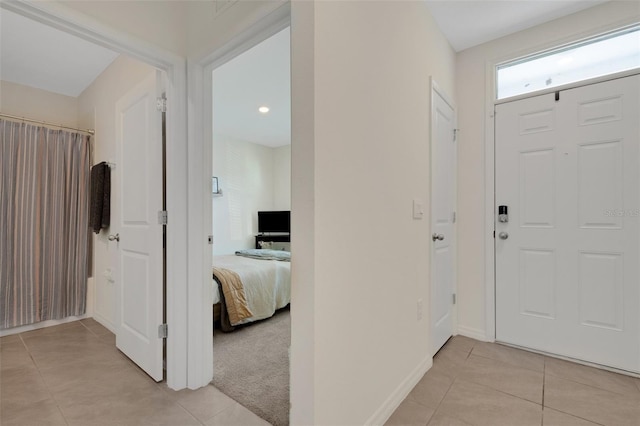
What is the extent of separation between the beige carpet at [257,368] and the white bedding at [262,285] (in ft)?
0.57

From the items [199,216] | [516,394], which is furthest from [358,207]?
[516,394]

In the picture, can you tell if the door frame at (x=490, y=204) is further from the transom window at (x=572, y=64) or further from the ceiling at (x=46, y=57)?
the ceiling at (x=46, y=57)

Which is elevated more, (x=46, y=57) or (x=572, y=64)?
(x=46, y=57)

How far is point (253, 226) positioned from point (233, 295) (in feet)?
10.5

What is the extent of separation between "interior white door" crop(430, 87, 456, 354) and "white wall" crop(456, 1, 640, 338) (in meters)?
0.13

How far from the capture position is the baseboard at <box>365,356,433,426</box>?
149 centimetres

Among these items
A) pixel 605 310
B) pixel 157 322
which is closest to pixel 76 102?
pixel 157 322

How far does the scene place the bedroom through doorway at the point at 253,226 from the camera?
2.04m

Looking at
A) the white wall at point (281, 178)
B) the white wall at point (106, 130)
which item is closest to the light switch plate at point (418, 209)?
the white wall at point (106, 130)

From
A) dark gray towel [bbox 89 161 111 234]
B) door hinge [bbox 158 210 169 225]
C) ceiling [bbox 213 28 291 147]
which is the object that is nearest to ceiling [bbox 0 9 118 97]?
dark gray towel [bbox 89 161 111 234]

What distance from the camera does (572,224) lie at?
220 cm

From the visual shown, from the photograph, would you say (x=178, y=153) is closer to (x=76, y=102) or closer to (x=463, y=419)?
(x=463, y=419)

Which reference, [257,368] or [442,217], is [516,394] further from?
[257,368]

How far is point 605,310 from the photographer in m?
2.08
